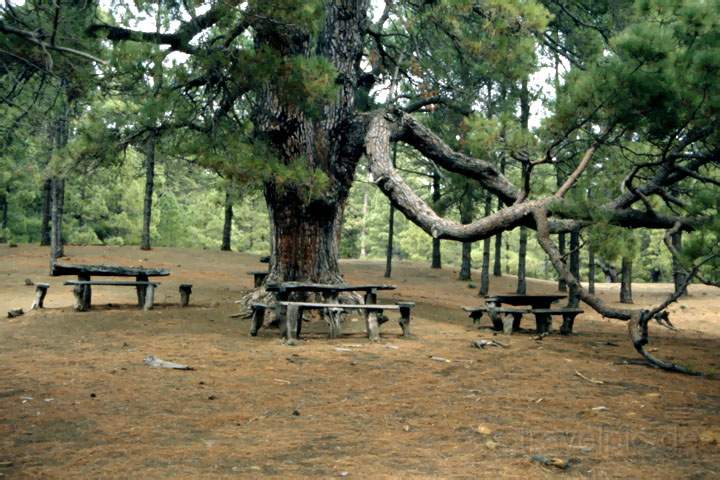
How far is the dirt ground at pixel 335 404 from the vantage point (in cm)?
425

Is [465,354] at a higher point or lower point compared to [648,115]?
lower

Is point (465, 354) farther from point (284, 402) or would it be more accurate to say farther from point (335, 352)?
point (284, 402)

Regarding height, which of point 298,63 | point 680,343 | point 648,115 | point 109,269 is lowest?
point 680,343

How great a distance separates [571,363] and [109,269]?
8742 mm

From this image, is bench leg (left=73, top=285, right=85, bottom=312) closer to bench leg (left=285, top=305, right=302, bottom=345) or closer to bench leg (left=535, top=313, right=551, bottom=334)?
bench leg (left=285, top=305, right=302, bottom=345)

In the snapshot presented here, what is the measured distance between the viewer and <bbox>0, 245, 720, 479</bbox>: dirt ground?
4.25 m

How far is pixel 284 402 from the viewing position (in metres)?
5.99

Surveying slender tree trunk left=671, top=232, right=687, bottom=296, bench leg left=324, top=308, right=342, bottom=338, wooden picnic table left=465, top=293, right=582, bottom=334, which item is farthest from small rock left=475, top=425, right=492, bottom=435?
wooden picnic table left=465, top=293, right=582, bottom=334

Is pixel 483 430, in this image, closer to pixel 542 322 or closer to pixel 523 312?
pixel 523 312

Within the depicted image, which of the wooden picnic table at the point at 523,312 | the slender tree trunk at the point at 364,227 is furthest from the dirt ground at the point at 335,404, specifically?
the slender tree trunk at the point at 364,227

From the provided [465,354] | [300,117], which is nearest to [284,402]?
[465,354]

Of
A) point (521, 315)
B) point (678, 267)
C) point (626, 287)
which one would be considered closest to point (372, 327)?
point (521, 315)

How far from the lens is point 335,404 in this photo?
594 cm

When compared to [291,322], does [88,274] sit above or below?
above
